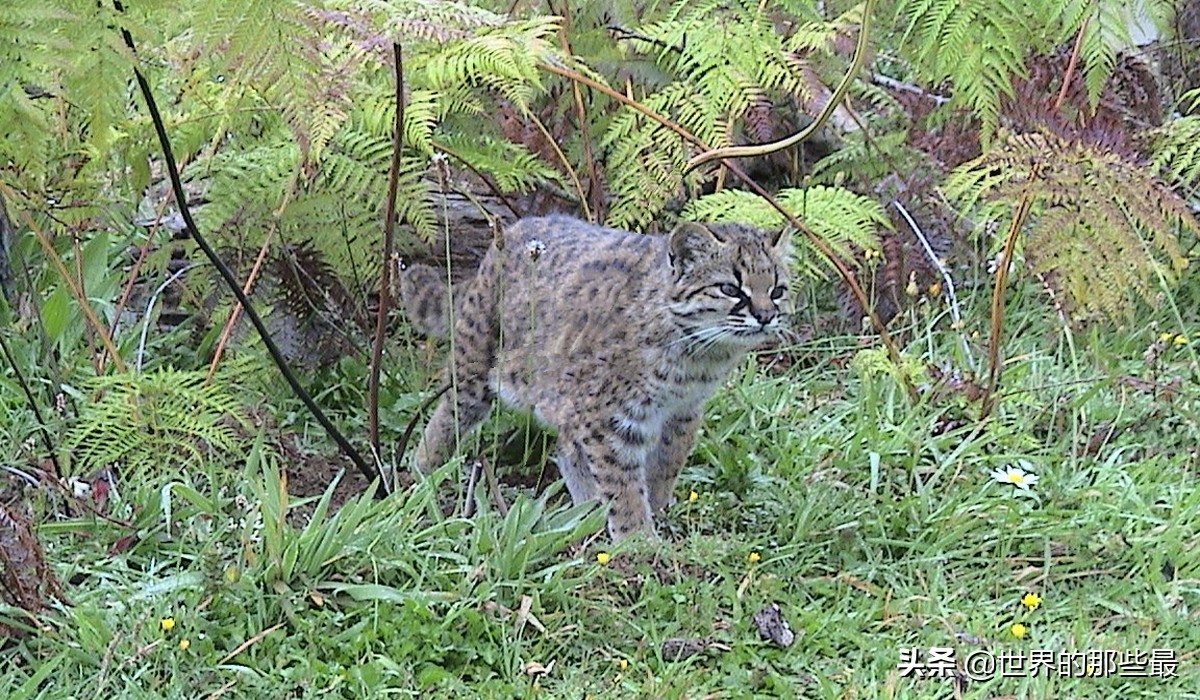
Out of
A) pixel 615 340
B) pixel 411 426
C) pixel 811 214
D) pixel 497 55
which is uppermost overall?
pixel 497 55

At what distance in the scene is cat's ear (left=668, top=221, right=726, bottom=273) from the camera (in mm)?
4508

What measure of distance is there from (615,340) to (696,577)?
2.86ft

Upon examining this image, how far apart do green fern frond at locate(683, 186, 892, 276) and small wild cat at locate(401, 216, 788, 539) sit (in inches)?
11.4

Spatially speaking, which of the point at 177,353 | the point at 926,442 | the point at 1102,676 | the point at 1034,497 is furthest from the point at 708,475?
the point at 177,353

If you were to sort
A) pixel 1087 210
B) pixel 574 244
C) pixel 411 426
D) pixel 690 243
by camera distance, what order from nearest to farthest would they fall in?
pixel 1087 210, pixel 411 426, pixel 690 243, pixel 574 244

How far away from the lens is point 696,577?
417cm

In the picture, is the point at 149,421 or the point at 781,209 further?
the point at 781,209

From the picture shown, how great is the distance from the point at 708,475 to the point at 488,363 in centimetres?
82

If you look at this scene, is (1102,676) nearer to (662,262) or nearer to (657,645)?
(657,645)

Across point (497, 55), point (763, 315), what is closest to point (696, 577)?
point (763, 315)

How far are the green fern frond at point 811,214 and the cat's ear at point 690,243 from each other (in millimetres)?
431

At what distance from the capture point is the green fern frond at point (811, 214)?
4957 mm

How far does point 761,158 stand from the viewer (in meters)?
6.32

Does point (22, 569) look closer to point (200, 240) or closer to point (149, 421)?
point (149, 421)
